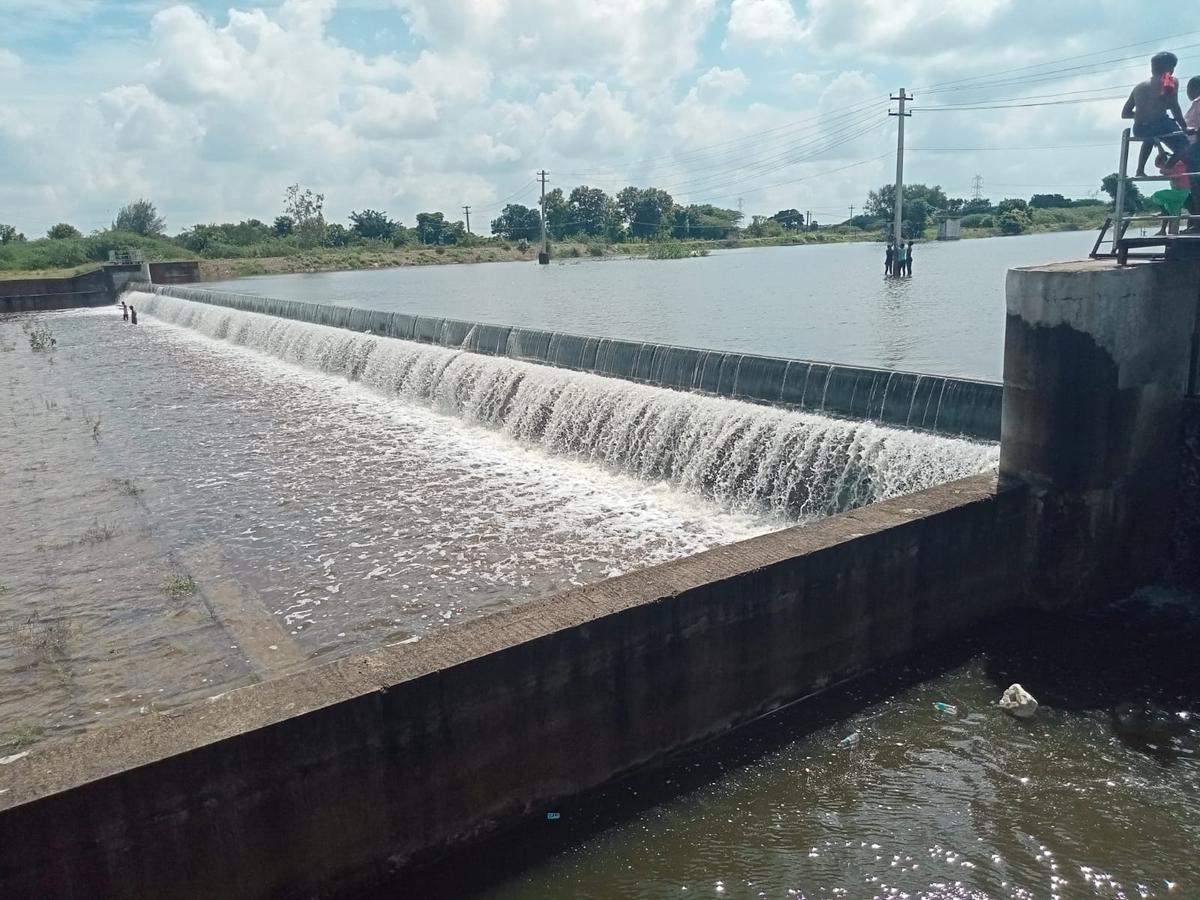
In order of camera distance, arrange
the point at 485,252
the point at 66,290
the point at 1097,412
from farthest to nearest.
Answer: the point at 485,252 < the point at 66,290 < the point at 1097,412

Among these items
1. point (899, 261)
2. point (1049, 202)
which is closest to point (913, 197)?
point (1049, 202)

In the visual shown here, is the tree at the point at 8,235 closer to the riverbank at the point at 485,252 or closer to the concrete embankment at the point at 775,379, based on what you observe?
the riverbank at the point at 485,252

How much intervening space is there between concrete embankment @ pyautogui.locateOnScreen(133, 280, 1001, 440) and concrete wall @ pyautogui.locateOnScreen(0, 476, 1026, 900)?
3.43m

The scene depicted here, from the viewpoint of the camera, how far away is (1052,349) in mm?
7426

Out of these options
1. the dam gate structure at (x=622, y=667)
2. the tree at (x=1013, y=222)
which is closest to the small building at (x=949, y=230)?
the tree at (x=1013, y=222)

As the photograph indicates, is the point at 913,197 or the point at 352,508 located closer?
the point at 352,508

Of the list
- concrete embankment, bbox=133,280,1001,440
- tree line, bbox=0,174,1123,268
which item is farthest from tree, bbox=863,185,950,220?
concrete embankment, bbox=133,280,1001,440

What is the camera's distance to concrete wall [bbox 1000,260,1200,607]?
24.1ft

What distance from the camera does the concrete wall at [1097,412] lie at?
734 cm

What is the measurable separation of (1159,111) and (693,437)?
605cm

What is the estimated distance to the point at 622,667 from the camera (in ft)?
18.3

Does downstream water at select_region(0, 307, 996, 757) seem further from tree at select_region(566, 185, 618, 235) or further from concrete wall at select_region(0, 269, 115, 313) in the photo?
tree at select_region(566, 185, 618, 235)

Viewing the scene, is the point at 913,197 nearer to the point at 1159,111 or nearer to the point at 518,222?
the point at 518,222

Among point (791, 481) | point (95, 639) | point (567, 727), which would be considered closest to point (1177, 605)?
point (791, 481)
